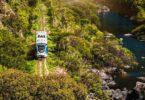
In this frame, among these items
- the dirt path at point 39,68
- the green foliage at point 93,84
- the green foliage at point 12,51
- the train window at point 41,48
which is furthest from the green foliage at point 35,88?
the train window at point 41,48

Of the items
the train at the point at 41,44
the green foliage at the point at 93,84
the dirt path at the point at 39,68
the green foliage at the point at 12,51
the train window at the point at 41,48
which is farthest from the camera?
the train window at the point at 41,48

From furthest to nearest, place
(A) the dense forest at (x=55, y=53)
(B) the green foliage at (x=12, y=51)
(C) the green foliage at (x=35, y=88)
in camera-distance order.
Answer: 1. (B) the green foliage at (x=12, y=51)
2. (A) the dense forest at (x=55, y=53)
3. (C) the green foliage at (x=35, y=88)

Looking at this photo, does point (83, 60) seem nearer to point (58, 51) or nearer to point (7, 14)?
point (58, 51)

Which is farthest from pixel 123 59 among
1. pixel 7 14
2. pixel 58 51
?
pixel 7 14

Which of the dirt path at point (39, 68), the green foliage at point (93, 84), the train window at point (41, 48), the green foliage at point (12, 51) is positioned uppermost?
the green foliage at point (12, 51)

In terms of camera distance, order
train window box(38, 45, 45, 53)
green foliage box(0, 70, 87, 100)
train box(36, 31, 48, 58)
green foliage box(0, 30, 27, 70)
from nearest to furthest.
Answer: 1. green foliage box(0, 70, 87, 100)
2. green foliage box(0, 30, 27, 70)
3. train box(36, 31, 48, 58)
4. train window box(38, 45, 45, 53)

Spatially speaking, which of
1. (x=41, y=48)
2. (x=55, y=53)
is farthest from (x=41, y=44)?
(x=55, y=53)

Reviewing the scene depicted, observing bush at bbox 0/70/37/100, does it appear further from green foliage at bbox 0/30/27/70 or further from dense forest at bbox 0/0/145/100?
green foliage at bbox 0/30/27/70

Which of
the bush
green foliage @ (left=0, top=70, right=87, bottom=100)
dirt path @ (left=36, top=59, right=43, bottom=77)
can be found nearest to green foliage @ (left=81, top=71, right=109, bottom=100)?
dirt path @ (left=36, top=59, right=43, bottom=77)

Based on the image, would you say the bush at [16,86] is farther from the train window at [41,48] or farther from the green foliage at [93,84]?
the train window at [41,48]
